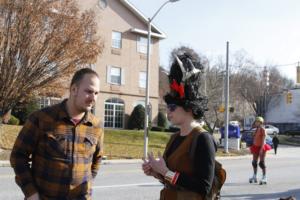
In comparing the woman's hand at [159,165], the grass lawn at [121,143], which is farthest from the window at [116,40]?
the woman's hand at [159,165]

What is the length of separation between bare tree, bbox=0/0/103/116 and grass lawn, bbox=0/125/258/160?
3.13 metres

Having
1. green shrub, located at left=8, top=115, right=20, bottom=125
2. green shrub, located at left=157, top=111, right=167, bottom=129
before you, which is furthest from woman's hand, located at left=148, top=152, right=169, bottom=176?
green shrub, located at left=157, top=111, right=167, bottom=129

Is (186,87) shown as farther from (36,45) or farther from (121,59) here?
(121,59)

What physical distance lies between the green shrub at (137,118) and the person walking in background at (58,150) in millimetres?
34168

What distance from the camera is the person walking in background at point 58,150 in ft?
12.0

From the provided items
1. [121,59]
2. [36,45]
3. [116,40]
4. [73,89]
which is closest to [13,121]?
[121,59]

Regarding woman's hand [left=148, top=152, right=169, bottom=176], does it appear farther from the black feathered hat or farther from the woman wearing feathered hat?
the black feathered hat

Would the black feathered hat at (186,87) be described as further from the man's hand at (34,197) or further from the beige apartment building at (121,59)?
the beige apartment building at (121,59)

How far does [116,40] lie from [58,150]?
3544cm

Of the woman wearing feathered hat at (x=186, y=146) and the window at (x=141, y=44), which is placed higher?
the window at (x=141, y=44)

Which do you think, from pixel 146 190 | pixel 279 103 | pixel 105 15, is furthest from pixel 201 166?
pixel 279 103

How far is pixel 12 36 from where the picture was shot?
19.3 metres

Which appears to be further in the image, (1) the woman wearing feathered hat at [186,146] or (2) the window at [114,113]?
(2) the window at [114,113]

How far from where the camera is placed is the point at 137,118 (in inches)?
1501
